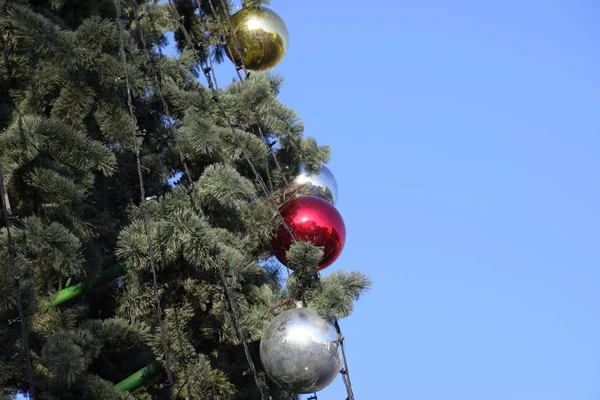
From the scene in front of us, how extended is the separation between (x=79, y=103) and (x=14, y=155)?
56cm

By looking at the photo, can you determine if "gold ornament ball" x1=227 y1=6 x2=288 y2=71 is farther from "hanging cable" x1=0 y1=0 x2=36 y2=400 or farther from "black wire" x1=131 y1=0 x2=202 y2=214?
"hanging cable" x1=0 y1=0 x2=36 y2=400

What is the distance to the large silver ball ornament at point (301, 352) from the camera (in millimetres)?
4543

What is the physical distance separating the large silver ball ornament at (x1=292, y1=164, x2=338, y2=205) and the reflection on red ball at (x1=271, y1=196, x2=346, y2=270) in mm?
601

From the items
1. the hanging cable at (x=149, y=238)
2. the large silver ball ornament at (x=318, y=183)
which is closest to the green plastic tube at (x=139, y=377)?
the hanging cable at (x=149, y=238)

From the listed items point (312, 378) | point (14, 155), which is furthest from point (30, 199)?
point (312, 378)

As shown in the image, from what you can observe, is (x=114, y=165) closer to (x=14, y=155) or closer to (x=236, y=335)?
(x=14, y=155)

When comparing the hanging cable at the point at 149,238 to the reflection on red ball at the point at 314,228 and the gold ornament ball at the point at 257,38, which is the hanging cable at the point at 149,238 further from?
the gold ornament ball at the point at 257,38

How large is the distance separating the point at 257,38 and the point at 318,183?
102cm

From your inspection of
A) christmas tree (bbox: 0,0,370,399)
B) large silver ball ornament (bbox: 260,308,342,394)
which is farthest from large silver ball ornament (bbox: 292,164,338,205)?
large silver ball ornament (bbox: 260,308,342,394)

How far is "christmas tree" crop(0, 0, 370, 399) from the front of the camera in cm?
452

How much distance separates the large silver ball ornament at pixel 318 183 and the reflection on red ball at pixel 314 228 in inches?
23.7

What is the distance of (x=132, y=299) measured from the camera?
492cm

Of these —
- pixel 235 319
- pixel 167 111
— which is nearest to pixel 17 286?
pixel 235 319

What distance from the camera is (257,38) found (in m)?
6.31
